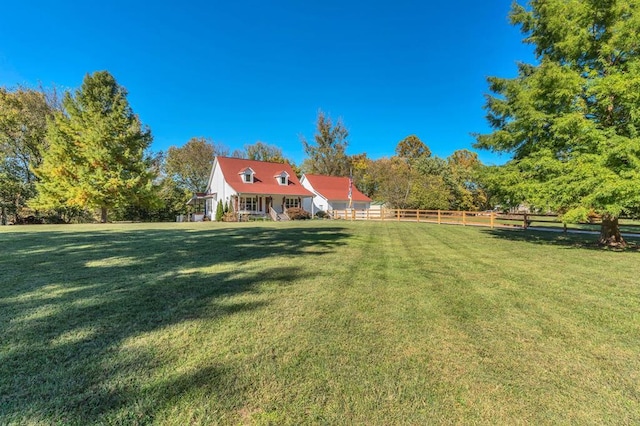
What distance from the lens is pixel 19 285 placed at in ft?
13.9

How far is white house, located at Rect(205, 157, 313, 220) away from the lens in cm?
2786

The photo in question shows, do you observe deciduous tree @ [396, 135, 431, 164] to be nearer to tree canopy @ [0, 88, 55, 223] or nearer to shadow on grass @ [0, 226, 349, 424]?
tree canopy @ [0, 88, 55, 223]

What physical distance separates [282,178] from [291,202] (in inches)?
107

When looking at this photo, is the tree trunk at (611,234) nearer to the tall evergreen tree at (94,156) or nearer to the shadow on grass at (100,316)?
Answer: the shadow on grass at (100,316)

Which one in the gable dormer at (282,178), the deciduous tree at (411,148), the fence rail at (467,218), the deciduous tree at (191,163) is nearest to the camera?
the fence rail at (467,218)

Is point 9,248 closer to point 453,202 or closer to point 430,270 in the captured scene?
point 430,270

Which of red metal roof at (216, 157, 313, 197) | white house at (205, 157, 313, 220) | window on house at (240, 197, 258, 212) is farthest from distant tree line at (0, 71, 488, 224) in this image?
window on house at (240, 197, 258, 212)

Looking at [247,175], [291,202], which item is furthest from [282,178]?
[247,175]

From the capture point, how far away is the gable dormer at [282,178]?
3123 cm

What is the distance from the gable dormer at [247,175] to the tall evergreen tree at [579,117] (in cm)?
2238

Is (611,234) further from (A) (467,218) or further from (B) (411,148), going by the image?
(B) (411,148)

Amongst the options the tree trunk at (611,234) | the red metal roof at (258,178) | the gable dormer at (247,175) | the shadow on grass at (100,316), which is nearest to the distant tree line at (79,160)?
the tree trunk at (611,234)

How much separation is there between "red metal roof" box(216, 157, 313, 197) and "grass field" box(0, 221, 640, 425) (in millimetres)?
23068

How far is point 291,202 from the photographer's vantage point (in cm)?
Answer: 3120
